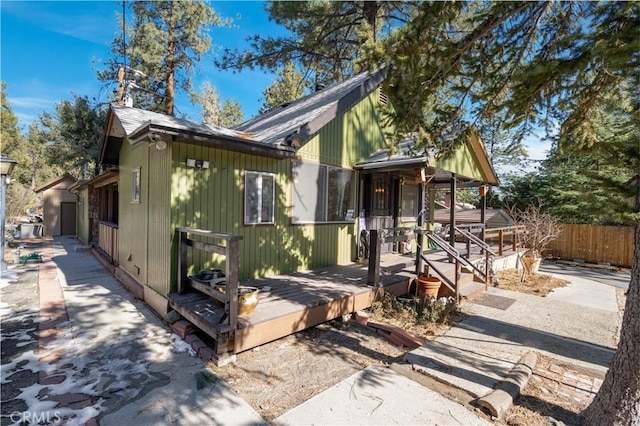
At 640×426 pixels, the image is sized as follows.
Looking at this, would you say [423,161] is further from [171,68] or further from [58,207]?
[58,207]

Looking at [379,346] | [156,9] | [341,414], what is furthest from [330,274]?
[156,9]

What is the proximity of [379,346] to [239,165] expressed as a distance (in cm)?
385

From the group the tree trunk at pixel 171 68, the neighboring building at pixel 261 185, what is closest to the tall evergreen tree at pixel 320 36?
the tree trunk at pixel 171 68

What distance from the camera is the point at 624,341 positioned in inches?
103

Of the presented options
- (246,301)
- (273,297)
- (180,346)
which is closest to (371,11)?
(273,297)

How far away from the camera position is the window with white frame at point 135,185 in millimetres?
6330

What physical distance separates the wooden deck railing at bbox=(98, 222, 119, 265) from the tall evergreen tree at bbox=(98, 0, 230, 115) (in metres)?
6.97

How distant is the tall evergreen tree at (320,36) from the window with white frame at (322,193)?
6.20 metres

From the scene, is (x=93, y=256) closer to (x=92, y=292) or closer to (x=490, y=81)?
(x=92, y=292)

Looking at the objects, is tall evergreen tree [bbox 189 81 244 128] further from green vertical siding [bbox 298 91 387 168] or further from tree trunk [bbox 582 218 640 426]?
tree trunk [bbox 582 218 640 426]

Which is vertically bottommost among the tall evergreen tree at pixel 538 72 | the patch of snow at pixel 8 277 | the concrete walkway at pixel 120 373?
the concrete walkway at pixel 120 373

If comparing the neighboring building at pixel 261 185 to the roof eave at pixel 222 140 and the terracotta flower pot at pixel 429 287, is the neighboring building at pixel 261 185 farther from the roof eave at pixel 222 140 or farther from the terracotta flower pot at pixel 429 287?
the terracotta flower pot at pixel 429 287

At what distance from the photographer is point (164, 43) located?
14.7 m

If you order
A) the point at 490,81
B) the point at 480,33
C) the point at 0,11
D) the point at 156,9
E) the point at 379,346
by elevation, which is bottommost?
the point at 379,346
